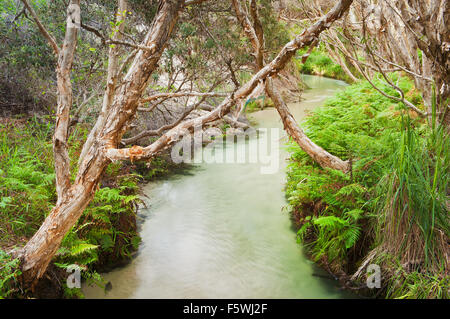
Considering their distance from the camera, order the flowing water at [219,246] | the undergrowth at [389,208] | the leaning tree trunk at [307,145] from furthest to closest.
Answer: the leaning tree trunk at [307,145] → the flowing water at [219,246] → the undergrowth at [389,208]

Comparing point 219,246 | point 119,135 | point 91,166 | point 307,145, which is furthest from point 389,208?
point 91,166

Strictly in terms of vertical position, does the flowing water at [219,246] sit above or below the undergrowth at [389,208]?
below

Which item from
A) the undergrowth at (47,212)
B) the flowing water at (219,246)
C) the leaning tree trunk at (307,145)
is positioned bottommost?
the flowing water at (219,246)

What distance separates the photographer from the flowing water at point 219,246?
3859mm

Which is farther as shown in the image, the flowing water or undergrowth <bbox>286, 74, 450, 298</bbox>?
the flowing water

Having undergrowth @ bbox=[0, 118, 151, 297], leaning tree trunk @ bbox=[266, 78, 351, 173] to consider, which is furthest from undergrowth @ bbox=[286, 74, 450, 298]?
undergrowth @ bbox=[0, 118, 151, 297]

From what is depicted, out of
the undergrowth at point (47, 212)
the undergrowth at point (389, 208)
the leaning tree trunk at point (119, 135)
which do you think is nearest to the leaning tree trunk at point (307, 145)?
the undergrowth at point (389, 208)

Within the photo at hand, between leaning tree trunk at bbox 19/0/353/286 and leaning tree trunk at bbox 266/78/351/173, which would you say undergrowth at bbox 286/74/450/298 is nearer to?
leaning tree trunk at bbox 266/78/351/173

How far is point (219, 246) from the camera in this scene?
488cm

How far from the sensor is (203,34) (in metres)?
7.20

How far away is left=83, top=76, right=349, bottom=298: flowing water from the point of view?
386 cm

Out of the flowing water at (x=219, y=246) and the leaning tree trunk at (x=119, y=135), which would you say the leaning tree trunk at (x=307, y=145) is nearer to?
the flowing water at (x=219, y=246)

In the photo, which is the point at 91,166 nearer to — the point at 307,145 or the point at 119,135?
the point at 119,135
